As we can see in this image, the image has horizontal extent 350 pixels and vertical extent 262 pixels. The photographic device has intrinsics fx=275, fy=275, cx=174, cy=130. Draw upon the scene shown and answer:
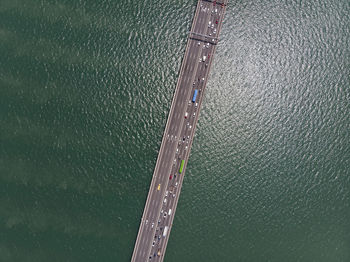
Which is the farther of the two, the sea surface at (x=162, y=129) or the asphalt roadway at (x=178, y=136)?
the sea surface at (x=162, y=129)

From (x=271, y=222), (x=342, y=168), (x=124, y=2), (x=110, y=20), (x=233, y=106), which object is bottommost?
(x=271, y=222)

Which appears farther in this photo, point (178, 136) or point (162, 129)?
point (162, 129)

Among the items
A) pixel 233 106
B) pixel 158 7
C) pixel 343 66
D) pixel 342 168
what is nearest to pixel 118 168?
pixel 233 106

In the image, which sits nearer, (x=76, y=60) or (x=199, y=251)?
(x=199, y=251)

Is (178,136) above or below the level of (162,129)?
below

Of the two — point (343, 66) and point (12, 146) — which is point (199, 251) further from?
point (343, 66)
